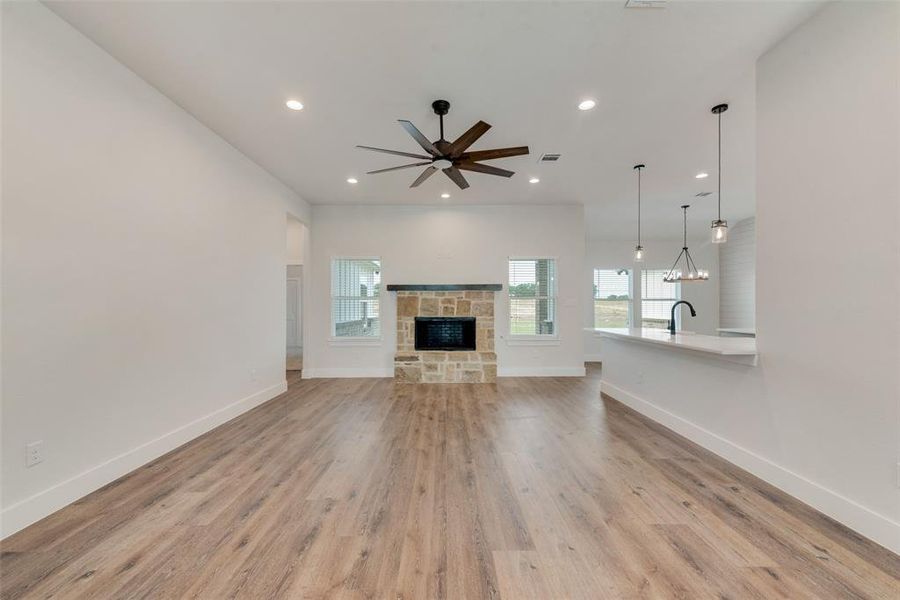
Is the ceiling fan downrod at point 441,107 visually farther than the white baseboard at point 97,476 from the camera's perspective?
Yes

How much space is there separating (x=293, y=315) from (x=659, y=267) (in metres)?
8.41

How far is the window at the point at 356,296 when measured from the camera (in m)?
5.68

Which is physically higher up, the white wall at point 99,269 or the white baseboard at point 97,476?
the white wall at point 99,269

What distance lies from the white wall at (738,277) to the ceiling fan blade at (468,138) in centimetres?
700

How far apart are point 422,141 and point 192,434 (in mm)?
3184

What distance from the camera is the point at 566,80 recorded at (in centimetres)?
247

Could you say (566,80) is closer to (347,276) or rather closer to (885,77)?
(885,77)

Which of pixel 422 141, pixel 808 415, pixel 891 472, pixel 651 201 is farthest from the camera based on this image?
pixel 651 201

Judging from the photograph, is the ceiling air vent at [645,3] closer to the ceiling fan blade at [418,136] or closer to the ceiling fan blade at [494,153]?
the ceiling fan blade at [494,153]

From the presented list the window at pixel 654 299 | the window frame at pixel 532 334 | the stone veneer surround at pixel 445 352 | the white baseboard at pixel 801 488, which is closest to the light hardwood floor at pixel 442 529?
the white baseboard at pixel 801 488

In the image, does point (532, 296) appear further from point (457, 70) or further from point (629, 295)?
point (457, 70)

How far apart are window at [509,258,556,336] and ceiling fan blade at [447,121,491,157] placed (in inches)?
129

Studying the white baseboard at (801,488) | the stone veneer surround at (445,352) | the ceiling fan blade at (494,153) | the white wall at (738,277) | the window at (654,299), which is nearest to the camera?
the white baseboard at (801,488)

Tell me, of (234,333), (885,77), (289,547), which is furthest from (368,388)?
(885,77)
